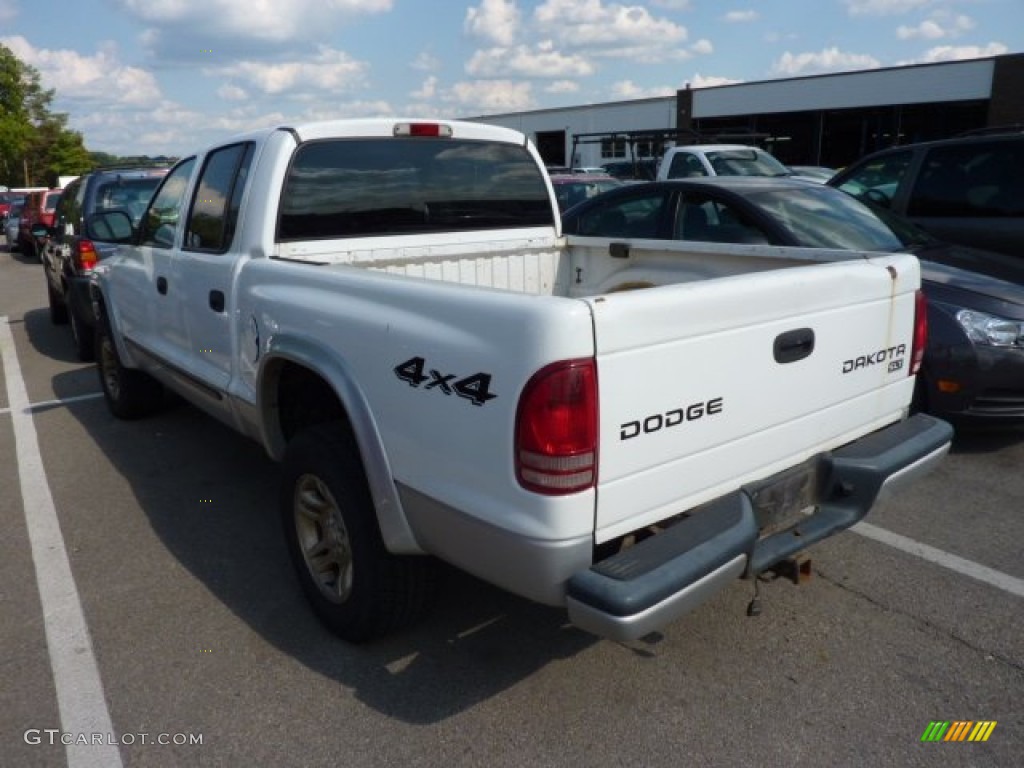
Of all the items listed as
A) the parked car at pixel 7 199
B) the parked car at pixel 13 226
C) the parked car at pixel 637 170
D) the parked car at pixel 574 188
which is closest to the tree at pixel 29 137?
the parked car at pixel 7 199

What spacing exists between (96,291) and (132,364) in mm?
903

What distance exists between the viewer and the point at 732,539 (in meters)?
2.42

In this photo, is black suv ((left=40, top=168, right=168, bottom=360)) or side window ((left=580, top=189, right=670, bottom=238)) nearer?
side window ((left=580, top=189, right=670, bottom=238))

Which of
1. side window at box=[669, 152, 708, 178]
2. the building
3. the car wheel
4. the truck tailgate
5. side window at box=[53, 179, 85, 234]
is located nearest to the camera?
the truck tailgate

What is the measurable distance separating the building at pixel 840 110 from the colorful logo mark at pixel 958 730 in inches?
759

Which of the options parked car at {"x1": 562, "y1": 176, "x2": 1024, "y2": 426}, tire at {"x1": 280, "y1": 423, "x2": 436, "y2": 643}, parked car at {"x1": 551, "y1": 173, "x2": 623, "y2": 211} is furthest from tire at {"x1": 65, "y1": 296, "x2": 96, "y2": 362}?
parked car at {"x1": 551, "y1": 173, "x2": 623, "y2": 211}

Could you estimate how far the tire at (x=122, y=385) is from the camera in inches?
231

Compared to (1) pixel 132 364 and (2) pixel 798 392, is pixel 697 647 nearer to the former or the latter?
(2) pixel 798 392

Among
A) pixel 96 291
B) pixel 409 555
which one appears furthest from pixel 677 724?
pixel 96 291

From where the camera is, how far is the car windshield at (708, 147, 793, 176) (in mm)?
12922

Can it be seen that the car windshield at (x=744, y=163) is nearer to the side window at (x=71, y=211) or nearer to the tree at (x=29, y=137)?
the side window at (x=71, y=211)

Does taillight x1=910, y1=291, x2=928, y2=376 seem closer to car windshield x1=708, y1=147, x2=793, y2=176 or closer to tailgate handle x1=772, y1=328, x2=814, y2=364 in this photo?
tailgate handle x1=772, y1=328, x2=814, y2=364

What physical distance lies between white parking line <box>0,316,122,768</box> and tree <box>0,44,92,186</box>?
63.2 meters

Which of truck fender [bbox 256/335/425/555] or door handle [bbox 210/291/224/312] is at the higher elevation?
door handle [bbox 210/291/224/312]
